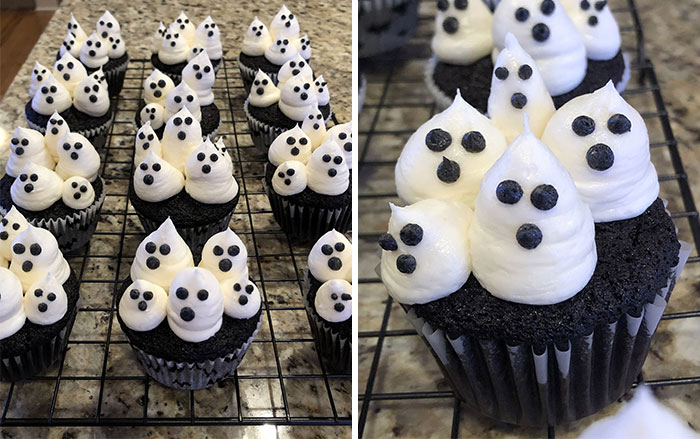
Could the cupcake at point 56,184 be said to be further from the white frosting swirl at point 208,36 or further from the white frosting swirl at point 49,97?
the white frosting swirl at point 208,36

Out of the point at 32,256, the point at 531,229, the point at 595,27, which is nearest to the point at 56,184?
the point at 32,256

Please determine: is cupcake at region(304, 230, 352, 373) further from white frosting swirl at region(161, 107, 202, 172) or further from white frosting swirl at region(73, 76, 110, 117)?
white frosting swirl at region(73, 76, 110, 117)

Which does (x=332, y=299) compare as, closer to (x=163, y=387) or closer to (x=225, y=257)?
(x=225, y=257)

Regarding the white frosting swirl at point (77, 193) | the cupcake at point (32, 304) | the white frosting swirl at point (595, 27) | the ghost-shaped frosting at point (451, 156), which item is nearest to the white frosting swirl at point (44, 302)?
the cupcake at point (32, 304)

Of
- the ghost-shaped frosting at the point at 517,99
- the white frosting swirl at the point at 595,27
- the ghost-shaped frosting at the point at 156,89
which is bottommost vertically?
the ghost-shaped frosting at the point at 156,89

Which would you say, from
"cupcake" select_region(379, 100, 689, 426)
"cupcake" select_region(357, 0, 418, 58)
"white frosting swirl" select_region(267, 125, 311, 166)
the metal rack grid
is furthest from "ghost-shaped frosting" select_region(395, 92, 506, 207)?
"cupcake" select_region(357, 0, 418, 58)

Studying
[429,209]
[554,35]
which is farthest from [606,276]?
[554,35]
